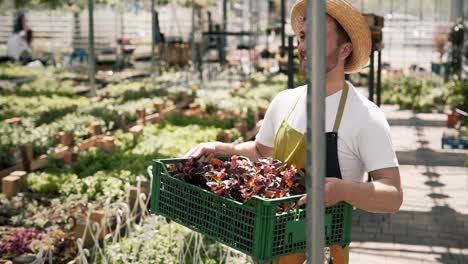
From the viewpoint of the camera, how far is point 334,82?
105 inches

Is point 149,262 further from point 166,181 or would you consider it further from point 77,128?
point 77,128

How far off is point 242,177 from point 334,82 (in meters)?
0.46

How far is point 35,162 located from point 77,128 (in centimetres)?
127

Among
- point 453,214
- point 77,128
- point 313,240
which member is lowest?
point 453,214

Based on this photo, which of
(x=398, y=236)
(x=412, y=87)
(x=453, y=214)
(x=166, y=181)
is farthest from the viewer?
(x=412, y=87)

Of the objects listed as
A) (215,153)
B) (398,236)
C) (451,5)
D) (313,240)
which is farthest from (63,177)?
(451,5)

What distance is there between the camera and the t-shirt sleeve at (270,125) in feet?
9.43

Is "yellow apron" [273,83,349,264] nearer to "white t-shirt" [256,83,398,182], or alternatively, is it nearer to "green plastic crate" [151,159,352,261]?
"white t-shirt" [256,83,398,182]

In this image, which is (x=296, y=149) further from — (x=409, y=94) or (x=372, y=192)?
(x=409, y=94)

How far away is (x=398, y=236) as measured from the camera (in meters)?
6.08

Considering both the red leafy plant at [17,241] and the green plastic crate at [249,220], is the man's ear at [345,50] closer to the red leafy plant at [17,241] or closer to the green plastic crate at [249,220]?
the green plastic crate at [249,220]

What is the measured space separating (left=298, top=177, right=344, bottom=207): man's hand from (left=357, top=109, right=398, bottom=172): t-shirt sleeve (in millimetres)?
227

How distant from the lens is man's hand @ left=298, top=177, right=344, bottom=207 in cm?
231

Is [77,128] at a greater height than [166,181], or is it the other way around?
[166,181]
